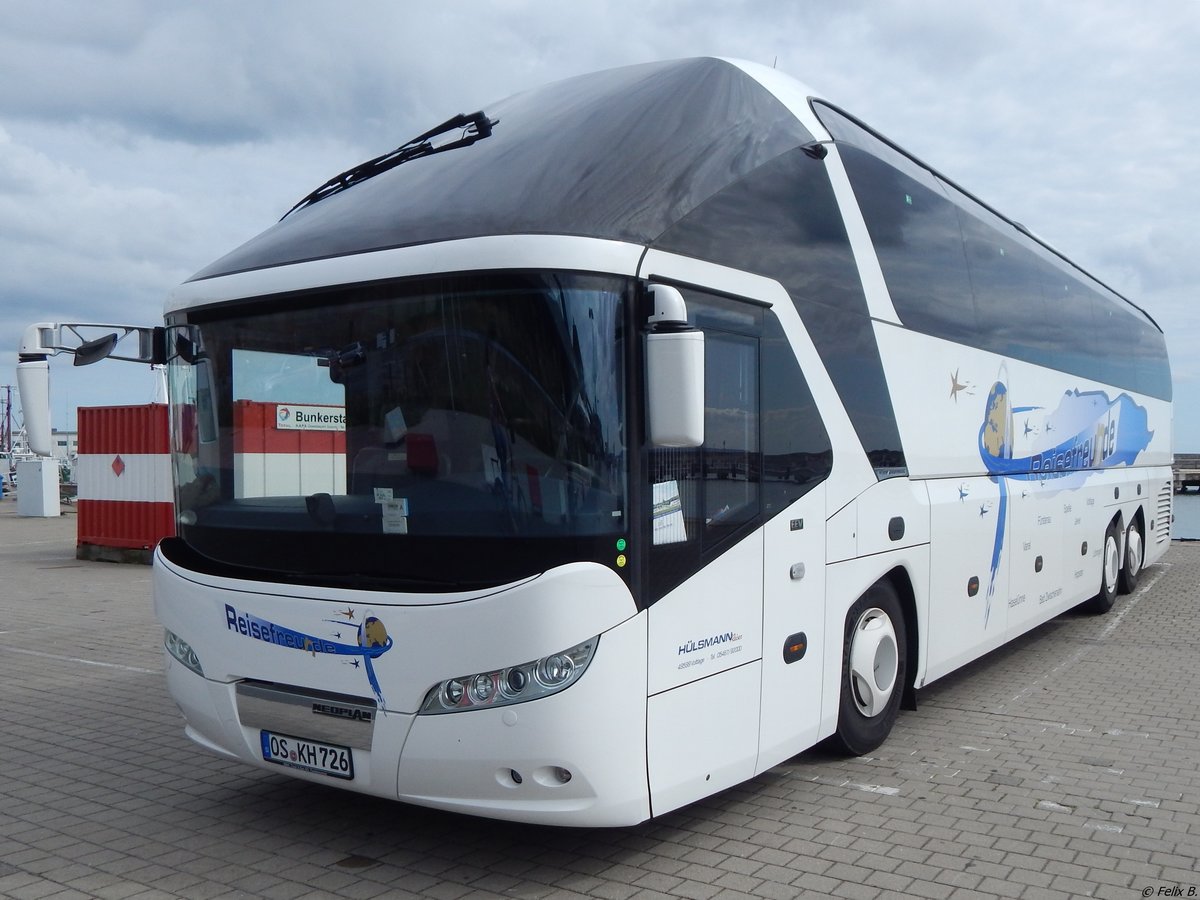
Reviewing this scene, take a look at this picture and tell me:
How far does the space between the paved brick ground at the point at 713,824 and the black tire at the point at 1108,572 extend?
357cm

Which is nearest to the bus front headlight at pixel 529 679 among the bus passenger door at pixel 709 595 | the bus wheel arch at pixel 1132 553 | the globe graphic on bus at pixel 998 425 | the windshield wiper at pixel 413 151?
the bus passenger door at pixel 709 595

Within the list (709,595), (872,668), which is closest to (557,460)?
(709,595)

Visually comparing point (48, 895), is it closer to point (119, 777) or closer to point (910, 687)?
point (119, 777)

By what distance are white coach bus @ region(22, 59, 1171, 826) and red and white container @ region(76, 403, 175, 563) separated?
1305cm

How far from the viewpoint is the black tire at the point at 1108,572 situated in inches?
463

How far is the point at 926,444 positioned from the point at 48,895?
17.6 ft

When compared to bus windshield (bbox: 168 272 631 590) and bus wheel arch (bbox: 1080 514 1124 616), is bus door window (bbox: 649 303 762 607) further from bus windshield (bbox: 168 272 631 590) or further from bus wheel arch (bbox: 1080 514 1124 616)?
bus wheel arch (bbox: 1080 514 1124 616)

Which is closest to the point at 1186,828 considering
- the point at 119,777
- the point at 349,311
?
the point at 349,311

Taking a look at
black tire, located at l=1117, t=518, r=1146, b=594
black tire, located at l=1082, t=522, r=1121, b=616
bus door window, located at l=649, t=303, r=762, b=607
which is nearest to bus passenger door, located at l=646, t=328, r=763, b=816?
bus door window, located at l=649, t=303, r=762, b=607

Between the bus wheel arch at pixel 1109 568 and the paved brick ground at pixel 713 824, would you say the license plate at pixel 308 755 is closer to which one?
the paved brick ground at pixel 713 824

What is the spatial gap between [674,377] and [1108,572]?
377 inches

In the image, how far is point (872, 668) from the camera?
6254 mm

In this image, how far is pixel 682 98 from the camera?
17.5 feet

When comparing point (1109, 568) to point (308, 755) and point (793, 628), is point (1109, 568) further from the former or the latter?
point (308, 755)
